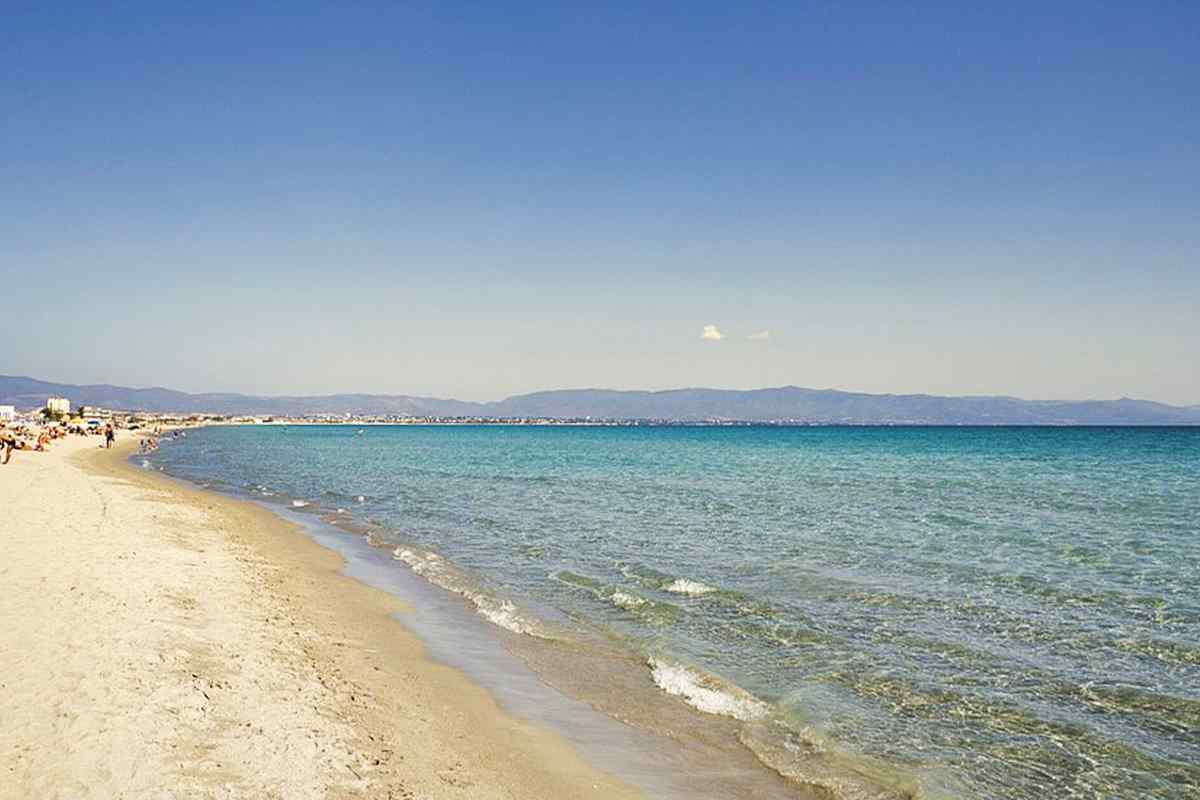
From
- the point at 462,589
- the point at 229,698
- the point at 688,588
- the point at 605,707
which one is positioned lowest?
the point at 462,589

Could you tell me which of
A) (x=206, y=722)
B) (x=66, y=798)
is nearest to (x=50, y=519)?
(x=206, y=722)

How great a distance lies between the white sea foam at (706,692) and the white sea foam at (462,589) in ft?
9.41

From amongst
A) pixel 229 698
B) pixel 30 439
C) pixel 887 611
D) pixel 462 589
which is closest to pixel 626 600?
pixel 462 589

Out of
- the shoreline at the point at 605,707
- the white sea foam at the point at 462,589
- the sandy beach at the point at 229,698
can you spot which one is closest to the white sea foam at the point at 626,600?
the white sea foam at the point at 462,589

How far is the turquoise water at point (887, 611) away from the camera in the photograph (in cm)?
843

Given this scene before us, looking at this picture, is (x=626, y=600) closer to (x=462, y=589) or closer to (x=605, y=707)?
(x=462, y=589)

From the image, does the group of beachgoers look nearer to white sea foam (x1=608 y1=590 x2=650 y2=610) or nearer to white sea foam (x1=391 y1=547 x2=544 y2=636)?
white sea foam (x1=391 y1=547 x2=544 y2=636)

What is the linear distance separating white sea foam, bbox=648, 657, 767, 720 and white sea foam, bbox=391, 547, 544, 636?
2869 mm

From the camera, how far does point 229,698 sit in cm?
840

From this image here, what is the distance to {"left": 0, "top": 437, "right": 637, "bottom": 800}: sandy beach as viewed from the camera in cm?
659

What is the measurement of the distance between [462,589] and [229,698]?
27.4 feet

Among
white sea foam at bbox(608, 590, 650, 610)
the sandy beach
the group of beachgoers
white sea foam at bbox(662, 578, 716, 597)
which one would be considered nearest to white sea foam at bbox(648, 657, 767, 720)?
the sandy beach

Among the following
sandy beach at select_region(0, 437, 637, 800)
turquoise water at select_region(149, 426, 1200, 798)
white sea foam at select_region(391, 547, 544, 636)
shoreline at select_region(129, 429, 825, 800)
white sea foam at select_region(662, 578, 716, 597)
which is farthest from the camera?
white sea foam at select_region(662, 578, 716, 597)

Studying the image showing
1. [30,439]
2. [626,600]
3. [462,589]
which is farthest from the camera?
[30,439]
